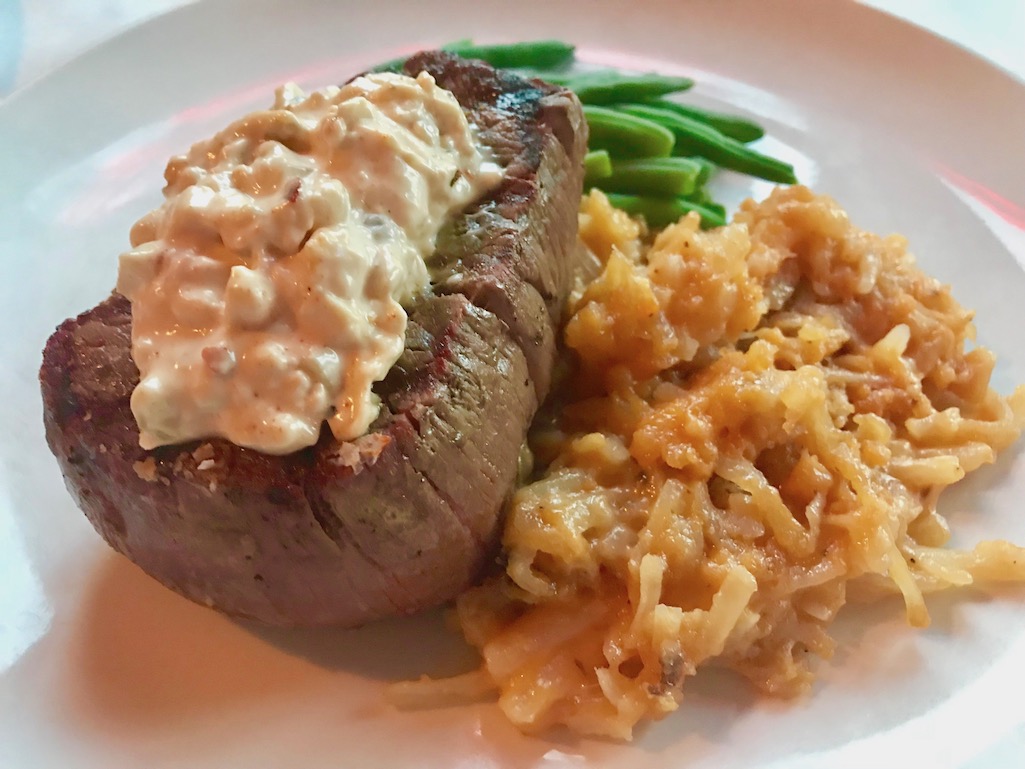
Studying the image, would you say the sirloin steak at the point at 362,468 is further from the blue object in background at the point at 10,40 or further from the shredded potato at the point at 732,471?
the blue object in background at the point at 10,40

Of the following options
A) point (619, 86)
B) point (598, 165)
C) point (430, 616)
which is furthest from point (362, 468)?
point (619, 86)

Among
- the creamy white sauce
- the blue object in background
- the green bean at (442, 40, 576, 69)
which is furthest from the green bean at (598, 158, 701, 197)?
the blue object in background

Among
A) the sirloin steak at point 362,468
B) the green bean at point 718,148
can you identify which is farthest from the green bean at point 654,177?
the sirloin steak at point 362,468

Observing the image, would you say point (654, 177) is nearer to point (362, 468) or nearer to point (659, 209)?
point (659, 209)

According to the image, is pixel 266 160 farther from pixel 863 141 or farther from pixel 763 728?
pixel 863 141

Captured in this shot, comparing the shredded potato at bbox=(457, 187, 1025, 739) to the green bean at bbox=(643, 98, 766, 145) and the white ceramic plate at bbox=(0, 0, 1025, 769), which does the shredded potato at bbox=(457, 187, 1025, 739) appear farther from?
the green bean at bbox=(643, 98, 766, 145)
